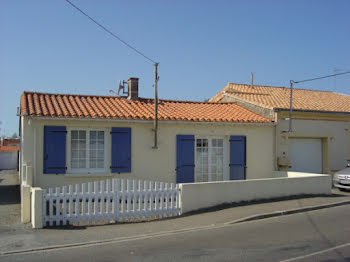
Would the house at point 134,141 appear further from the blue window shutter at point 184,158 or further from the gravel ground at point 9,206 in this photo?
the gravel ground at point 9,206

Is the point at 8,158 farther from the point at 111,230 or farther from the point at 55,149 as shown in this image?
the point at 111,230

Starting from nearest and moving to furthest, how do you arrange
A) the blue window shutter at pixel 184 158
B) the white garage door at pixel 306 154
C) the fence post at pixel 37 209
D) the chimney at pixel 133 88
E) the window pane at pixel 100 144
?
the fence post at pixel 37 209, the window pane at pixel 100 144, the blue window shutter at pixel 184 158, the chimney at pixel 133 88, the white garage door at pixel 306 154

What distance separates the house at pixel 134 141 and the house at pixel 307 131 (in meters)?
0.59

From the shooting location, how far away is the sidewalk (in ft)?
26.3

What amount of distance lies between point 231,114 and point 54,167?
7229 millimetres

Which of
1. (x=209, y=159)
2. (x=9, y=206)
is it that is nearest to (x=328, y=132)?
(x=209, y=159)

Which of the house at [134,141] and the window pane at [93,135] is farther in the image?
the window pane at [93,135]

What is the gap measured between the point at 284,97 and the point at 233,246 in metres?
13.4

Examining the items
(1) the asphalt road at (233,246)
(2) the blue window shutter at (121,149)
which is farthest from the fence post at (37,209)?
(2) the blue window shutter at (121,149)

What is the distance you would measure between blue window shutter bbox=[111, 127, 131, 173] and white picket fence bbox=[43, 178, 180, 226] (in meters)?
2.57

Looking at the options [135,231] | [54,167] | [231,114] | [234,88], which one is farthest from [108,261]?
[234,88]

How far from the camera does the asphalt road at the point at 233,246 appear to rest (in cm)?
671

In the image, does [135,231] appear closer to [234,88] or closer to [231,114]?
[231,114]

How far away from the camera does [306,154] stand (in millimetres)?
17578
